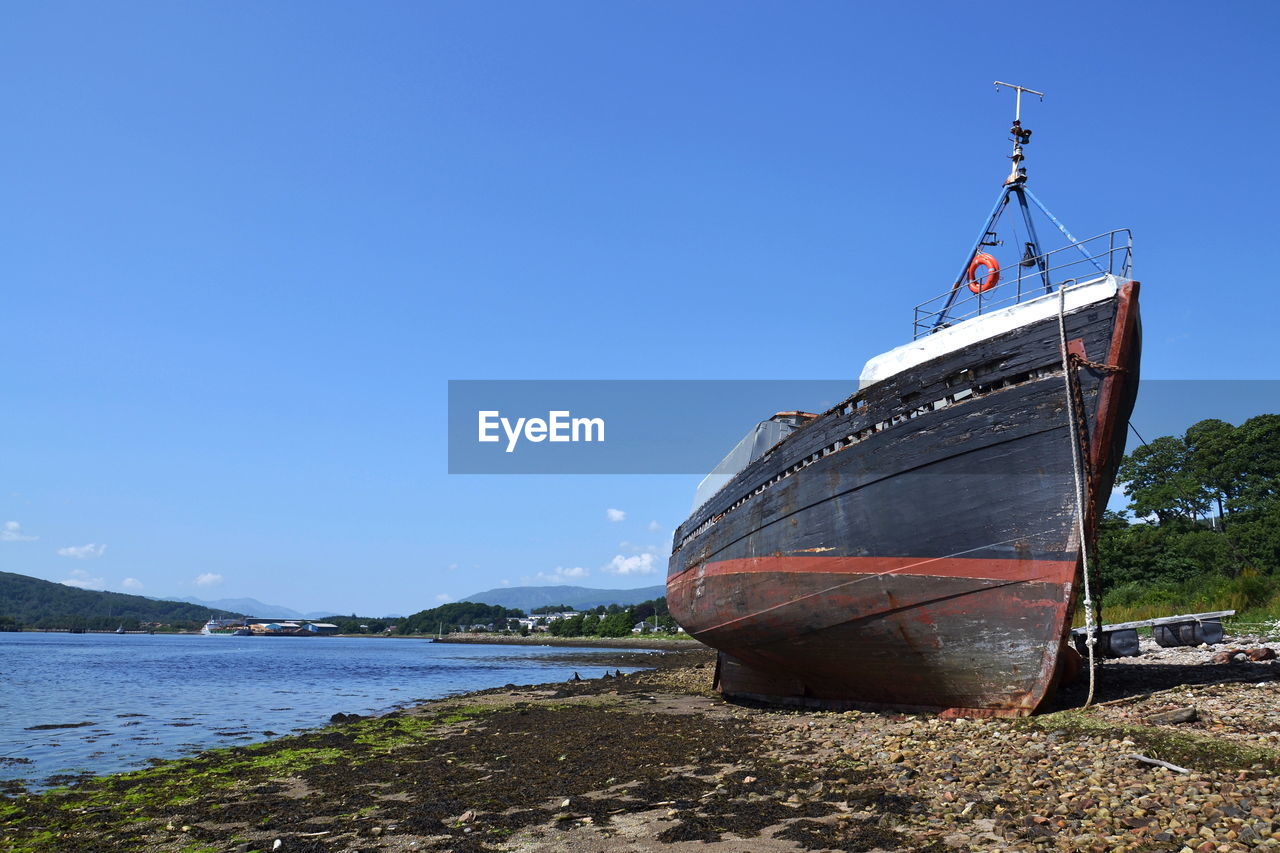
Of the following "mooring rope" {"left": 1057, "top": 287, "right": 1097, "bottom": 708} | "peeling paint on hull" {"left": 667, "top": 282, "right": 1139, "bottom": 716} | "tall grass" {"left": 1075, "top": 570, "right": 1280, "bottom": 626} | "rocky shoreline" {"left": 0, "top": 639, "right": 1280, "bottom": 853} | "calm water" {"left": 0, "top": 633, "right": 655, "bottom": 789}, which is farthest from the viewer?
"tall grass" {"left": 1075, "top": 570, "right": 1280, "bottom": 626}

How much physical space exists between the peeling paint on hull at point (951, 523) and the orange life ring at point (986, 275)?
300 centimetres

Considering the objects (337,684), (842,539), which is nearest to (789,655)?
(842,539)

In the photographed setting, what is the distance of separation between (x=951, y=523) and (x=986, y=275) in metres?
5.11

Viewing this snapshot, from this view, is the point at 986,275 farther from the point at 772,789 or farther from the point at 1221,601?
the point at 1221,601

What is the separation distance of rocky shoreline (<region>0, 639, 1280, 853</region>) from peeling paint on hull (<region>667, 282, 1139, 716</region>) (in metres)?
0.85

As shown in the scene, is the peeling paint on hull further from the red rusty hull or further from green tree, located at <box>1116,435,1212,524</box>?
green tree, located at <box>1116,435,1212,524</box>

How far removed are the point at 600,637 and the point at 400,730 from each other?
398ft

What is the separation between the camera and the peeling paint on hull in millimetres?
10227

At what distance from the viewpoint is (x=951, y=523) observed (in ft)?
36.0

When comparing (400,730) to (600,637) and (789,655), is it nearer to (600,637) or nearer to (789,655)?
(789,655)

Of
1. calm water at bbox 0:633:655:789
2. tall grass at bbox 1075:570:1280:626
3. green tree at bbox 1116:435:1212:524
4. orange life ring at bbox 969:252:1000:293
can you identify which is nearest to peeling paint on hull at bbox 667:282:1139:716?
orange life ring at bbox 969:252:1000:293

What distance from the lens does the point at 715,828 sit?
788cm

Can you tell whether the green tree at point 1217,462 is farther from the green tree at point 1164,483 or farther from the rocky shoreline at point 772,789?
the rocky shoreline at point 772,789

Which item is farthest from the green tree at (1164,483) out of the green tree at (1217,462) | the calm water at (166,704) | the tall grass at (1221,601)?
the calm water at (166,704)
